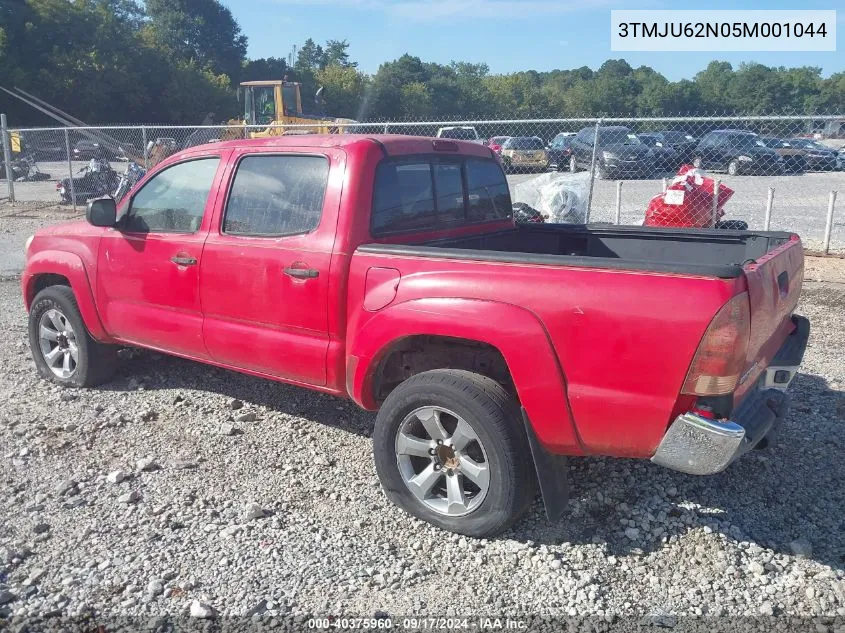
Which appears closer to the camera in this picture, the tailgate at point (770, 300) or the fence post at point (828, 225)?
the tailgate at point (770, 300)

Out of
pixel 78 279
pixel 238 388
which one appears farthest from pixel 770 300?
pixel 78 279

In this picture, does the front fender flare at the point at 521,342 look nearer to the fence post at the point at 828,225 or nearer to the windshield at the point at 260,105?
the fence post at the point at 828,225

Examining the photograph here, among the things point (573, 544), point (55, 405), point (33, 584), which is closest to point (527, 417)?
point (573, 544)

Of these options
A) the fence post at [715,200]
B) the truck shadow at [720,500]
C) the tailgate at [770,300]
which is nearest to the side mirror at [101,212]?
the truck shadow at [720,500]

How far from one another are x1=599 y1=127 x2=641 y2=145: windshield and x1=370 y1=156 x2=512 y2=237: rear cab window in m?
18.0

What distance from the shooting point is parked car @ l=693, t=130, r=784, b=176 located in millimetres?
21906

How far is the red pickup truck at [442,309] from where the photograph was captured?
2.99 metres

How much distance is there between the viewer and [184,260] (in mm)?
4500

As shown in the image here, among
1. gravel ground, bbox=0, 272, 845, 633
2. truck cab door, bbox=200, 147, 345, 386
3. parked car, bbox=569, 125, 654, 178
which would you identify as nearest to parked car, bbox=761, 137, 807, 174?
parked car, bbox=569, 125, 654, 178

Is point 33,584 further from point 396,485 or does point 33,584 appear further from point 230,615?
point 396,485

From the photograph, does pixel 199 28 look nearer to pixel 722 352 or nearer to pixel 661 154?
pixel 661 154

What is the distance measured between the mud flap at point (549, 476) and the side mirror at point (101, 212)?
306 cm

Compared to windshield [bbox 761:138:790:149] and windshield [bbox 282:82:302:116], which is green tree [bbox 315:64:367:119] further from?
windshield [bbox 761:138:790:149]

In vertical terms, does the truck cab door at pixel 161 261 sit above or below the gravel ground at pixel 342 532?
above
